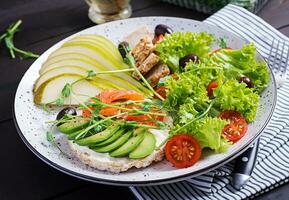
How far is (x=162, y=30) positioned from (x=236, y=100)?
53 centimetres

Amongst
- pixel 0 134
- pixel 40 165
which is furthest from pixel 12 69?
pixel 40 165

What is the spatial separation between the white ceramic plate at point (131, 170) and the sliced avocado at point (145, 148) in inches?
2.1

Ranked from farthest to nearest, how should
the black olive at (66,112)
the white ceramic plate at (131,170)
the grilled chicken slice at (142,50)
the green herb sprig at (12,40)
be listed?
1. the green herb sprig at (12,40)
2. the grilled chicken slice at (142,50)
3. the black olive at (66,112)
4. the white ceramic plate at (131,170)

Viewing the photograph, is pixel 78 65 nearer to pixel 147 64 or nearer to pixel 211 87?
pixel 147 64

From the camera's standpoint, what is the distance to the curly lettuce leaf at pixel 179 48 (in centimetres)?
185

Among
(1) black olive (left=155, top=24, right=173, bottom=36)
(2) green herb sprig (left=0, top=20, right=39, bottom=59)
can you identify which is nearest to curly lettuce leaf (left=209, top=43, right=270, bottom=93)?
(1) black olive (left=155, top=24, right=173, bottom=36)

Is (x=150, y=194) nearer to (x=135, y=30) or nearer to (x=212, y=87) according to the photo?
(x=212, y=87)

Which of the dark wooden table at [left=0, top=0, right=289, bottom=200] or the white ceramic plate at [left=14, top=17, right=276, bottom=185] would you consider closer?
the white ceramic plate at [left=14, top=17, right=276, bottom=185]

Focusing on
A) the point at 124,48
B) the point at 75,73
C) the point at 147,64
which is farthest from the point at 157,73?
the point at 75,73

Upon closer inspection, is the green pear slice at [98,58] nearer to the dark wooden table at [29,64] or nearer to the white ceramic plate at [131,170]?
the white ceramic plate at [131,170]

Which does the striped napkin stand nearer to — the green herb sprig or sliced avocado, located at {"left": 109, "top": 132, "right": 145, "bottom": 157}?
sliced avocado, located at {"left": 109, "top": 132, "right": 145, "bottom": 157}

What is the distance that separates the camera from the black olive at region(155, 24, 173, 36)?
78.7 inches

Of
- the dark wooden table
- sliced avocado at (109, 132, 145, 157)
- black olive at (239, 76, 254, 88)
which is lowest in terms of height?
the dark wooden table

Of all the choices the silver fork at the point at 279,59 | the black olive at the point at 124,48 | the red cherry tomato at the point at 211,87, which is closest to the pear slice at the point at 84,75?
the black olive at the point at 124,48
